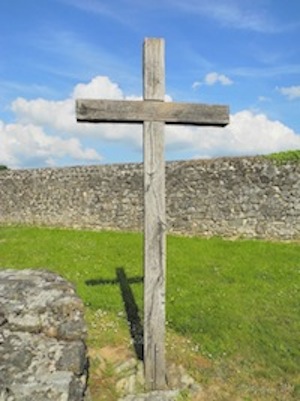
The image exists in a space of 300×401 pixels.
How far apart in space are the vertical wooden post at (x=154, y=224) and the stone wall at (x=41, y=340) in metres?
1.25

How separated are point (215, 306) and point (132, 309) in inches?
71.2

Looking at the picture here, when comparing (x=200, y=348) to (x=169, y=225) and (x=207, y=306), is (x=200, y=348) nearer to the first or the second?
(x=207, y=306)

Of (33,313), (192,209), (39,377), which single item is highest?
(192,209)

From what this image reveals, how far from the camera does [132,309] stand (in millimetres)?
10688

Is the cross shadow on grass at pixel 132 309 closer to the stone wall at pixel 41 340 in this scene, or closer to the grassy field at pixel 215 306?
the grassy field at pixel 215 306

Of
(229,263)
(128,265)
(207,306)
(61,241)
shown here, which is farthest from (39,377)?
(61,241)

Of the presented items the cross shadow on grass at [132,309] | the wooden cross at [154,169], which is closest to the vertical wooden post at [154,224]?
the wooden cross at [154,169]

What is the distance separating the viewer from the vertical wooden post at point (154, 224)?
25.0ft

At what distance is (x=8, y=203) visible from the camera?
32.8 m

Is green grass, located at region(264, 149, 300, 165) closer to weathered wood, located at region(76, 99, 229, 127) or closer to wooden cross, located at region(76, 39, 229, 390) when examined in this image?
weathered wood, located at region(76, 99, 229, 127)

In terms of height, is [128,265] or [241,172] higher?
[241,172]

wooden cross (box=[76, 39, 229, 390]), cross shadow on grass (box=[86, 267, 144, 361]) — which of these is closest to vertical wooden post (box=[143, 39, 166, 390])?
wooden cross (box=[76, 39, 229, 390])

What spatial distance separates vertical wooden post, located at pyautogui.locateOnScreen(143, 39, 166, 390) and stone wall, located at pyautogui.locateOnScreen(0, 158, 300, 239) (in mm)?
12751

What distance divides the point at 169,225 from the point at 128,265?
8030mm
